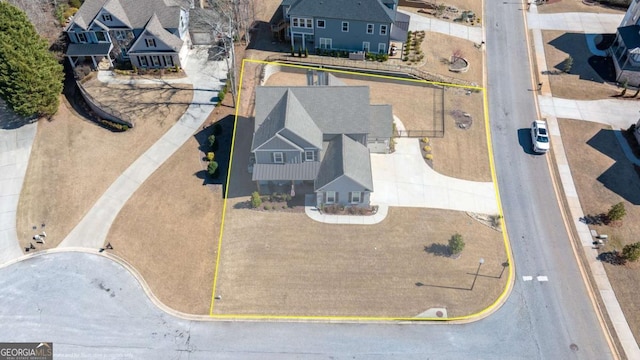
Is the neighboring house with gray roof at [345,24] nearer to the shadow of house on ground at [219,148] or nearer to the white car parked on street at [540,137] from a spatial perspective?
the shadow of house on ground at [219,148]

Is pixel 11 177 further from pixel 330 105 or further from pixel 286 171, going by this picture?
pixel 330 105

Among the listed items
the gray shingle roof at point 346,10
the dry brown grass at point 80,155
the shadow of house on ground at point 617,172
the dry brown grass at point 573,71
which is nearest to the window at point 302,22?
the gray shingle roof at point 346,10

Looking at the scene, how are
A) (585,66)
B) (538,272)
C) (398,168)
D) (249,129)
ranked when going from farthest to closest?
(585,66)
(249,129)
(398,168)
(538,272)

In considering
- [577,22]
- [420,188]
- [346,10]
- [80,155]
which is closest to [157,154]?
[80,155]

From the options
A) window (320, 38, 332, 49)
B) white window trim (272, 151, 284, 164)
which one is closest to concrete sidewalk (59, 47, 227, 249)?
white window trim (272, 151, 284, 164)

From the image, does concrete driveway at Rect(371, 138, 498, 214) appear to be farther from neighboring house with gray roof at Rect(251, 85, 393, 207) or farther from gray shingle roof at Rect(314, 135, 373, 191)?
gray shingle roof at Rect(314, 135, 373, 191)

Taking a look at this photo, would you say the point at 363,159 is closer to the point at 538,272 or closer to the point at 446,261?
the point at 446,261

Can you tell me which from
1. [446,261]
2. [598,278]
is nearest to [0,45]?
[446,261]
